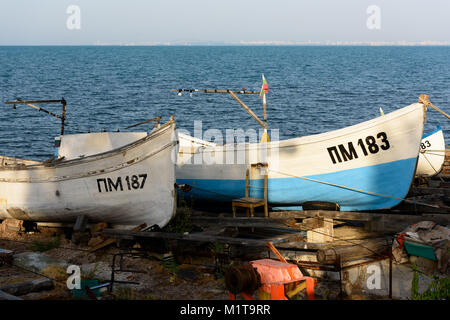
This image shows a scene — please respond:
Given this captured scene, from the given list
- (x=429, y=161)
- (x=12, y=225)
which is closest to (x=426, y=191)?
(x=429, y=161)

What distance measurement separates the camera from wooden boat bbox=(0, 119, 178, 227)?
12.0 metres

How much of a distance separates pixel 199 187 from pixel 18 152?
18551mm

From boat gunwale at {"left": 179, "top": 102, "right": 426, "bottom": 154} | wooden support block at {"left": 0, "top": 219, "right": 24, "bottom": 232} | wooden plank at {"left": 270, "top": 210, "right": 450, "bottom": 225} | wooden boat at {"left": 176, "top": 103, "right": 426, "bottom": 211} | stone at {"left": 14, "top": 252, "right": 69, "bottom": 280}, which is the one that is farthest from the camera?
wooden support block at {"left": 0, "top": 219, "right": 24, "bottom": 232}

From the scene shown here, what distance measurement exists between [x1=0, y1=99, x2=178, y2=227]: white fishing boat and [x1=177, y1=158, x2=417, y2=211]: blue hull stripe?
9.40ft

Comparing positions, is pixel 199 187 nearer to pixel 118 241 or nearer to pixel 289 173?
pixel 289 173

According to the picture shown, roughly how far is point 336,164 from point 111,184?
5850 mm

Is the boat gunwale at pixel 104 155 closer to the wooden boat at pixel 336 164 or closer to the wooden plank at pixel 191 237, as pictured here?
the wooden plank at pixel 191 237

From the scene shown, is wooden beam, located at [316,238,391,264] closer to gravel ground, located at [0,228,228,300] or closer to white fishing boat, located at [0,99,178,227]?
gravel ground, located at [0,228,228,300]

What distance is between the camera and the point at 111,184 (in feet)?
40.5

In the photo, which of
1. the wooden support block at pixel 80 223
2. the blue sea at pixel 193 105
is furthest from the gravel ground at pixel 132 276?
the blue sea at pixel 193 105

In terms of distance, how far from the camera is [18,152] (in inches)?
1166

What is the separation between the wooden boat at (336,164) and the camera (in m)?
12.6

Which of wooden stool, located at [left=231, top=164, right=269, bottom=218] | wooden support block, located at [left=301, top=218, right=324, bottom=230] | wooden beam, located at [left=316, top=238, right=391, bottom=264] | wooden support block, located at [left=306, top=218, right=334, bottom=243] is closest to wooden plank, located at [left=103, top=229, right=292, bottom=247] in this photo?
wooden beam, located at [left=316, top=238, right=391, bottom=264]
